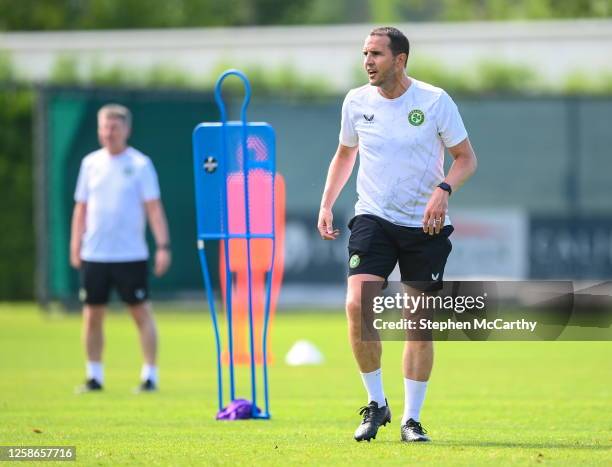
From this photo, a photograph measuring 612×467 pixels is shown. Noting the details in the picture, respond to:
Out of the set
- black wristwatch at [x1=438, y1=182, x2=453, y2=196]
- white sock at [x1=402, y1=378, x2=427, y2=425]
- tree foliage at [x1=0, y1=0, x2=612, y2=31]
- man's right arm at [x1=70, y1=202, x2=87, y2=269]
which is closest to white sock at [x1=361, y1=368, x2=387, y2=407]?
white sock at [x1=402, y1=378, x2=427, y2=425]

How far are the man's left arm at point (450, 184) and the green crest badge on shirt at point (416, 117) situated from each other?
0.24 meters

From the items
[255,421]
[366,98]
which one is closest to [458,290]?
[366,98]

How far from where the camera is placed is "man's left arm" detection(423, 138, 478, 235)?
8.09 meters

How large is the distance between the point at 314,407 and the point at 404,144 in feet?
10.9

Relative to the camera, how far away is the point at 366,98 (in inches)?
333

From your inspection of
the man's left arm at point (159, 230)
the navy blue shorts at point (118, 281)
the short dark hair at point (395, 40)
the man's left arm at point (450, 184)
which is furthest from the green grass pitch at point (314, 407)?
the short dark hair at point (395, 40)

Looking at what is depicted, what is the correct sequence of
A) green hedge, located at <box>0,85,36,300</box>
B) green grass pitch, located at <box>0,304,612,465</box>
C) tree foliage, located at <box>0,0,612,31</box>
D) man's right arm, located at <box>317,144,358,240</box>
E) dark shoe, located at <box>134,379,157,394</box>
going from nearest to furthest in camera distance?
green grass pitch, located at <box>0,304,612,465</box>, man's right arm, located at <box>317,144,358,240</box>, dark shoe, located at <box>134,379,157,394</box>, green hedge, located at <box>0,85,36,300</box>, tree foliage, located at <box>0,0,612,31</box>

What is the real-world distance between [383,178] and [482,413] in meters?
2.77

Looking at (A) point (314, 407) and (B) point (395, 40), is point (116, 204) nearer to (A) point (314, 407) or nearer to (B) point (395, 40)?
(A) point (314, 407)

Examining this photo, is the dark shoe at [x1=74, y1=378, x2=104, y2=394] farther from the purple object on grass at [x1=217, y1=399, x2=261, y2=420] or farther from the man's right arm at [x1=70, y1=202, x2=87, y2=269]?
the purple object on grass at [x1=217, y1=399, x2=261, y2=420]

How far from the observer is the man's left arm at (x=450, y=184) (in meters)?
8.09

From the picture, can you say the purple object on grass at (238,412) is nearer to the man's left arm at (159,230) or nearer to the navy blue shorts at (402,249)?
the navy blue shorts at (402,249)

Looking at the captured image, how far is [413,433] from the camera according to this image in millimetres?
8453

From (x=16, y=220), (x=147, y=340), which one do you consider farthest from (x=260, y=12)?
(x=147, y=340)
